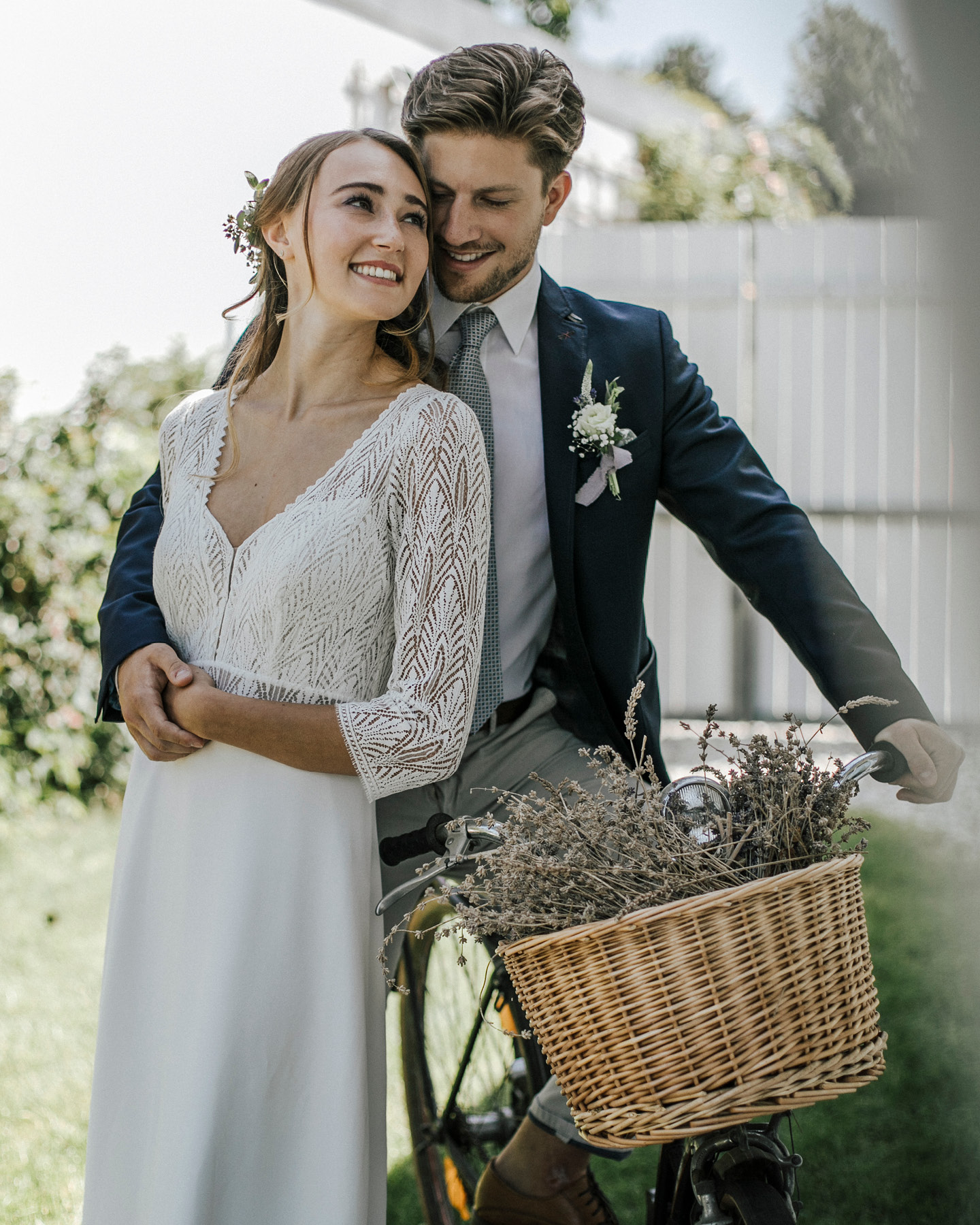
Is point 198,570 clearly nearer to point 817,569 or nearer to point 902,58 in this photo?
point 817,569

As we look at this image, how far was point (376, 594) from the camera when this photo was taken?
1826 mm

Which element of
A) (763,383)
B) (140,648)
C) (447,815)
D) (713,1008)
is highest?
(763,383)

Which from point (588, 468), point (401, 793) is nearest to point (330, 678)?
point (401, 793)

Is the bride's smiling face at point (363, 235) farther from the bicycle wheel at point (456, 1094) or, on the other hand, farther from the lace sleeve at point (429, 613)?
the bicycle wheel at point (456, 1094)

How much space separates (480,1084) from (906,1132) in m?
1.28

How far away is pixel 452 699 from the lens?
1.74 meters

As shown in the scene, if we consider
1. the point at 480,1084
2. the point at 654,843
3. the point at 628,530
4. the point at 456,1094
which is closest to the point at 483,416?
the point at 628,530

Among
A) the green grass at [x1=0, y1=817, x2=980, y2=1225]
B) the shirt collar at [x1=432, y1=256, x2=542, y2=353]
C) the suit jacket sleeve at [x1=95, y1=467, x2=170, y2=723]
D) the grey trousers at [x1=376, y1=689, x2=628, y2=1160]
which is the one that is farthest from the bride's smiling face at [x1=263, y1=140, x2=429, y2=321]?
the green grass at [x1=0, y1=817, x2=980, y2=1225]

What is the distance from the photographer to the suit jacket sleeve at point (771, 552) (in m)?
1.87

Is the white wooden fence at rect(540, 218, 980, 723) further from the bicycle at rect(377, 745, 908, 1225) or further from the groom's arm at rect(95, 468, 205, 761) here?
the groom's arm at rect(95, 468, 205, 761)

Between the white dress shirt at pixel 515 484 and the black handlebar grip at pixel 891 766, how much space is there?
2.63 feet

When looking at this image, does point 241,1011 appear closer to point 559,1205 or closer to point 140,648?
point 140,648

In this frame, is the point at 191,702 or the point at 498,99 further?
the point at 498,99

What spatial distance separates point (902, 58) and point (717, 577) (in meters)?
5.94
